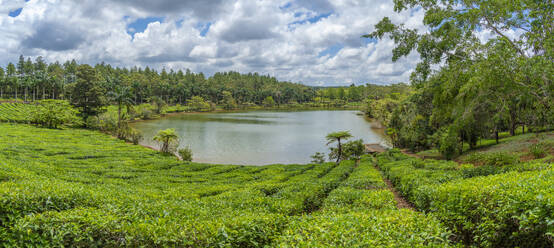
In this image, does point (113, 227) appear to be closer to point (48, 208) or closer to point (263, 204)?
point (48, 208)

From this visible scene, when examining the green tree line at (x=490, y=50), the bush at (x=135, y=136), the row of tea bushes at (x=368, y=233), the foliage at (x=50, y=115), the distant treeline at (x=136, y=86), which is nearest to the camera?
the row of tea bushes at (x=368, y=233)

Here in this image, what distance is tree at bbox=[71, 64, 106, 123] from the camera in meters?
54.9

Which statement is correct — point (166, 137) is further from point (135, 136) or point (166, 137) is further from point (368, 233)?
point (368, 233)

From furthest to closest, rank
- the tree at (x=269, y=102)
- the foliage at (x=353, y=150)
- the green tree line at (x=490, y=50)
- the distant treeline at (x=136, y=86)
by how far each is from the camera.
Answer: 1. the tree at (x=269, y=102)
2. the distant treeline at (x=136, y=86)
3. the foliage at (x=353, y=150)
4. the green tree line at (x=490, y=50)

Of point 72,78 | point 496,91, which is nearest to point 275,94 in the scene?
point 72,78

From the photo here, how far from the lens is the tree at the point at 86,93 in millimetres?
54938

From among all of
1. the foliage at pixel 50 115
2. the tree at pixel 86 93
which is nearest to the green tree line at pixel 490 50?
the foliage at pixel 50 115

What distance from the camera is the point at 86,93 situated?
54.6 metres

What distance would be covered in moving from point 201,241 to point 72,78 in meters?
156

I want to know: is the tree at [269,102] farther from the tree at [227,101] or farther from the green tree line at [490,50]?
the green tree line at [490,50]

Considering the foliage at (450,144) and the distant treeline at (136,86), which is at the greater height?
the distant treeline at (136,86)

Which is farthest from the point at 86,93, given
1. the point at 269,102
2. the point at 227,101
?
the point at 269,102

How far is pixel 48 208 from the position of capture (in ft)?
21.0

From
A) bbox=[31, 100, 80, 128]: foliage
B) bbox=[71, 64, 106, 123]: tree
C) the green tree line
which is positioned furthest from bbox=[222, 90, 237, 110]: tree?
the green tree line
